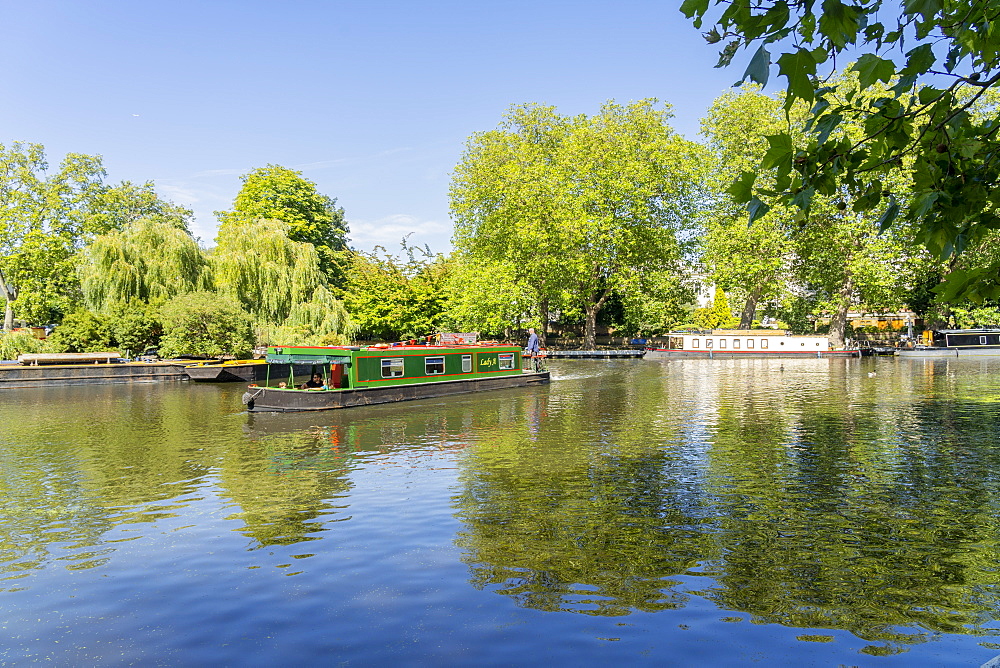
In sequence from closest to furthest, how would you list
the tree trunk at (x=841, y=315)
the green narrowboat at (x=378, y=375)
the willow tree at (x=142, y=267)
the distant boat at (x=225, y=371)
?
the green narrowboat at (x=378, y=375) < the distant boat at (x=225, y=371) < the willow tree at (x=142, y=267) < the tree trunk at (x=841, y=315)

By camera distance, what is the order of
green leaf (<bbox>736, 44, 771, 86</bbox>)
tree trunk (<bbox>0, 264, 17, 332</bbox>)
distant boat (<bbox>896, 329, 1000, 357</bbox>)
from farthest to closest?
1. distant boat (<bbox>896, 329, 1000, 357</bbox>)
2. tree trunk (<bbox>0, 264, 17, 332</bbox>)
3. green leaf (<bbox>736, 44, 771, 86</bbox>)

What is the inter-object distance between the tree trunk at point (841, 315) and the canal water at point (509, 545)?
42.2 meters

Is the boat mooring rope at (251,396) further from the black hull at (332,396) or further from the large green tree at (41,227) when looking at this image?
the large green tree at (41,227)

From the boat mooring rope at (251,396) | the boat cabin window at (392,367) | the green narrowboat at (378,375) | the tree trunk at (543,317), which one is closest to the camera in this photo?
the boat mooring rope at (251,396)

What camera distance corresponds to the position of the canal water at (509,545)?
6473mm

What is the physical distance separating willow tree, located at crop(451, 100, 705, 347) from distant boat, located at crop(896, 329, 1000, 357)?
70.2 feet

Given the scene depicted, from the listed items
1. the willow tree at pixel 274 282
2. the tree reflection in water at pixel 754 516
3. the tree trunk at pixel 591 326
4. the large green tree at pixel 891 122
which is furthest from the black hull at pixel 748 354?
the large green tree at pixel 891 122

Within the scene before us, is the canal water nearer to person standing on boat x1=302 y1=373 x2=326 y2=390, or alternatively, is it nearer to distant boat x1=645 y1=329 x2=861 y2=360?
person standing on boat x1=302 y1=373 x2=326 y2=390

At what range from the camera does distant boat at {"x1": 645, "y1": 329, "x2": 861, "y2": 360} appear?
5531cm

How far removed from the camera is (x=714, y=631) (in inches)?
257

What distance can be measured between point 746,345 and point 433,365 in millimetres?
35763

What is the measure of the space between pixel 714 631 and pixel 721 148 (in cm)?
6175

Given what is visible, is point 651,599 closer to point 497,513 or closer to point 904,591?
point 904,591

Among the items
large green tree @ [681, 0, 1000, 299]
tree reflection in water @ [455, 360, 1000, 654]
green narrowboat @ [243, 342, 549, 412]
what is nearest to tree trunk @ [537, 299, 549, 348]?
green narrowboat @ [243, 342, 549, 412]
